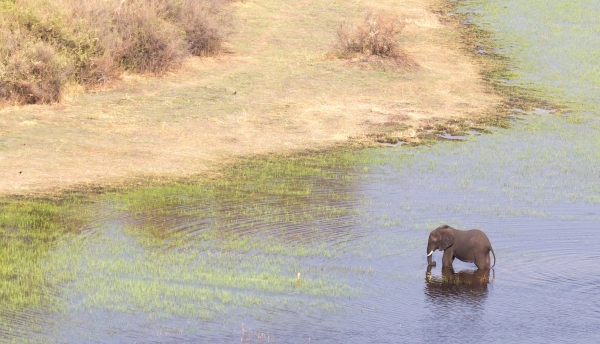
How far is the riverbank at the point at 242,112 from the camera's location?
69.6 ft

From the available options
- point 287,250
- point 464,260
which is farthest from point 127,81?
point 464,260

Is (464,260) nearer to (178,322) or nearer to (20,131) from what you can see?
(178,322)

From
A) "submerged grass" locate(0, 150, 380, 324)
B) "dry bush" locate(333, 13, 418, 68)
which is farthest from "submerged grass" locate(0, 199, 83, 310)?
"dry bush" locate(333, 13, 418, 68)

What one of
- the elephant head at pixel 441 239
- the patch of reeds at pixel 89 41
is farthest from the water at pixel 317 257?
the patch of reeds at pixel 89 41

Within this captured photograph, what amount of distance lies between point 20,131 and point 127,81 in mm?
6055

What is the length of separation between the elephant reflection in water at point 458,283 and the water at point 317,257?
0.03m

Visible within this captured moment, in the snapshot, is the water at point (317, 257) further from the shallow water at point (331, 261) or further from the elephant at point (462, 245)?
the elephant at point (462, 245)

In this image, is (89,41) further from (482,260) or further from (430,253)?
(482,260)

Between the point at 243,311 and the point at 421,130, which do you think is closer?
the point at 243,311

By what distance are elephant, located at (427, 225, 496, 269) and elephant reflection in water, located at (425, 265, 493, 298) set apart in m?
0.17

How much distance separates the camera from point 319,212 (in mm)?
18391

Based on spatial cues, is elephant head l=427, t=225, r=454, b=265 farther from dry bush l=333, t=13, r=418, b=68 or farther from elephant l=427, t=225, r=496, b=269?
dry bush l=333, t=13, r=418, b=68

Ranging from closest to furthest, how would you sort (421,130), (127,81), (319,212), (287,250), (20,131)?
(287,250) → (319,212) → (20,131) → (421,130) → (127,81)

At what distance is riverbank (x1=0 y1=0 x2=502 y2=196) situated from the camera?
21219 mm
